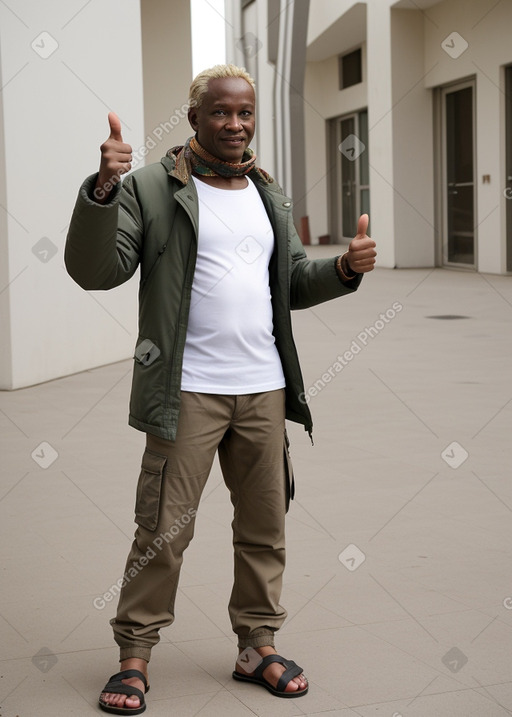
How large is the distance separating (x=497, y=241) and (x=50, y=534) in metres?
12.5

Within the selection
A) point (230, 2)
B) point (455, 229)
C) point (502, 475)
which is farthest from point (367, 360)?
point (230, 2)

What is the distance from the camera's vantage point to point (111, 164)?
2.52 m

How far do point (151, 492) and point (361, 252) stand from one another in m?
0.89

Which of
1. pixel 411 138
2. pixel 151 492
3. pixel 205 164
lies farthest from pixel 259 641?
pixel 411 138

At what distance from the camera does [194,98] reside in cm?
291

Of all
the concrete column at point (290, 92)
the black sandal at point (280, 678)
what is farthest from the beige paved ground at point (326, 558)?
the concrete column at point (290, 92)

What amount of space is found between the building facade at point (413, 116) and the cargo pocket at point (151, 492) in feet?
44.6

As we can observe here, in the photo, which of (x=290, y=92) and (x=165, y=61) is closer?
(x=165, y=61)

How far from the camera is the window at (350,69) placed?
2344 centimetres

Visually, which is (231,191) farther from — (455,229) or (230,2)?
(230,2)

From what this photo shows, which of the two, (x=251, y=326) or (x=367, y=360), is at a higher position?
(x=251, y=326)

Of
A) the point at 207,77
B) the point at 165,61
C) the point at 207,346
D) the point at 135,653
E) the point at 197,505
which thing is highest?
the point at 165,61

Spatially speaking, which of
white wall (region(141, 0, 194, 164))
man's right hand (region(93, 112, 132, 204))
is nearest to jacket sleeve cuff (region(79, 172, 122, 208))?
man's right hand (region(93, 112, 132, 204))

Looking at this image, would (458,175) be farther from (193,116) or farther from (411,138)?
(193,116)
